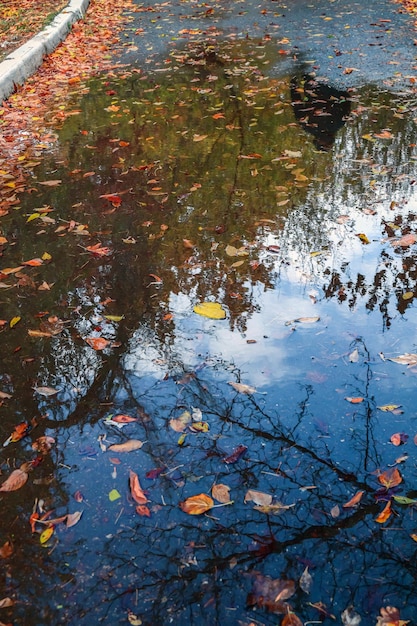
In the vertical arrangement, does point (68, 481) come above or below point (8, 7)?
below

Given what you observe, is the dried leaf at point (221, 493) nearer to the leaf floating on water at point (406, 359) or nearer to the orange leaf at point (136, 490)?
the orange leaf at point (136, 490)

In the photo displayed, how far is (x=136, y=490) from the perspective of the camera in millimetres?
2270

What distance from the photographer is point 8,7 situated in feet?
37.4

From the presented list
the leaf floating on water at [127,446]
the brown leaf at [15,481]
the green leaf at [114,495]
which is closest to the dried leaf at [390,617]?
the green leaf at [114,495]

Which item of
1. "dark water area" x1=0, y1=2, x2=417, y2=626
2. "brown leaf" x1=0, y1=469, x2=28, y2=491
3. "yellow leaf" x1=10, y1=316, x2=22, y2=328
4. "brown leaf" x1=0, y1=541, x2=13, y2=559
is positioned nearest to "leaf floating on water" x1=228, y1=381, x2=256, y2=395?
"dark water area" x1=0, y1=2, x2=417, y2=626

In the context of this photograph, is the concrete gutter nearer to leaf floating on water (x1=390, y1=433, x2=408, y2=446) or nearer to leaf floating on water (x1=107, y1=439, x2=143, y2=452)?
leaf floating on water (x1=107, y1=439, x2=143, y2=452)

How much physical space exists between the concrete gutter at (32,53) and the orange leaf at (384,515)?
6.51 metres

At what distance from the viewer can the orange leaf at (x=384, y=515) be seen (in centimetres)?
210

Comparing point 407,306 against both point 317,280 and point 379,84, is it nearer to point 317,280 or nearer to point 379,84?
point 317,280

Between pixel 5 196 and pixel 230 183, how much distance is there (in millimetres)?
1911

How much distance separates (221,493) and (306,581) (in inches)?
18.5

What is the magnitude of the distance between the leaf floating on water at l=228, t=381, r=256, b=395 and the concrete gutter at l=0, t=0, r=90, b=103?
5624 mm

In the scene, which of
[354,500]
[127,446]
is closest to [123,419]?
[127,446]

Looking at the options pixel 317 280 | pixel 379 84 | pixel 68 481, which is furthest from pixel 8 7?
pixel 68 481
